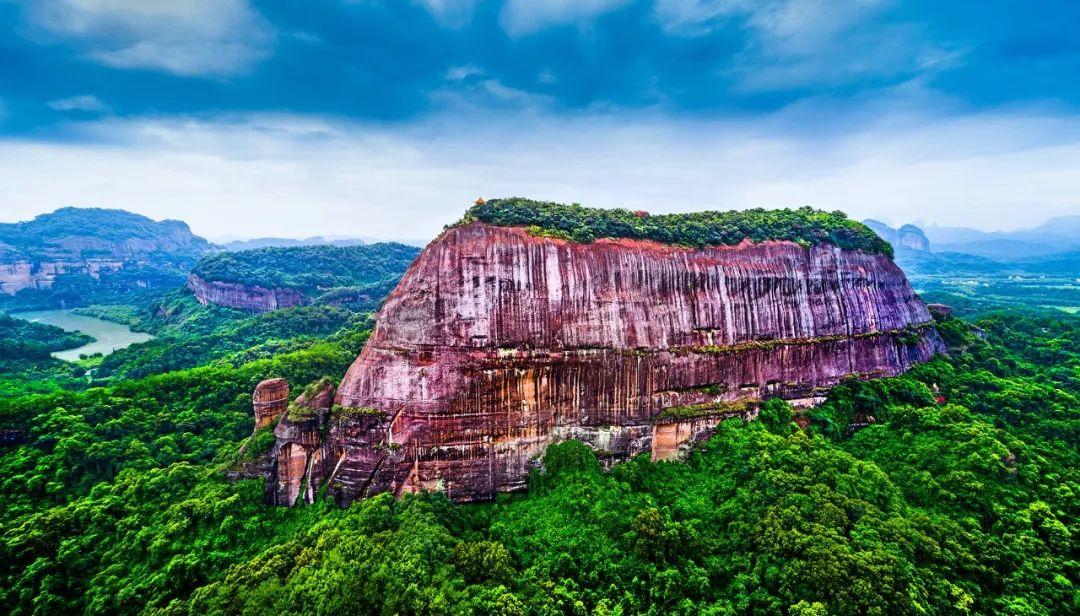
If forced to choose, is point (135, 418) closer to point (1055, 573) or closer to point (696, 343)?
point (696, 343)

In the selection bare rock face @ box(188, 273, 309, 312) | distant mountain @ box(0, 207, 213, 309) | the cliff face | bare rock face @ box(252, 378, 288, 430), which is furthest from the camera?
distant mountain @ box(0, 207, 213, 309)

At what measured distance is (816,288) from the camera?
3019cm

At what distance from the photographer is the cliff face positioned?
→ 2288 centimetres

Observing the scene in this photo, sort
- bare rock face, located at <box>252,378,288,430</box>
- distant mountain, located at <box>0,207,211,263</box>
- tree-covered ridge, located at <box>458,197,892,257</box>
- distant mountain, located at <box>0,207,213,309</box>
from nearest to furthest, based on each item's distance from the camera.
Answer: bare rock face, located at <box>252,378,288,430</box> → tree-covered ridge, located at <box>458,197,892,257</box> → distant mountain, located at <box>0,207,213,309</box> → distant mountain, located at <box>0,207,211,263</box>

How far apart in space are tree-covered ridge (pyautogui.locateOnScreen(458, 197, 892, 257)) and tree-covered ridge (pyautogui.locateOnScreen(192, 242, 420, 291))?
7343 cm

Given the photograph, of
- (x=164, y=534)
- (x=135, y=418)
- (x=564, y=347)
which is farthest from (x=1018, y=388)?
(x=135, y=418)

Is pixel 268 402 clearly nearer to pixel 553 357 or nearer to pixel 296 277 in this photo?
pixel 553 357

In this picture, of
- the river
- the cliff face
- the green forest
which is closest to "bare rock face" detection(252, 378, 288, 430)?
the green forest

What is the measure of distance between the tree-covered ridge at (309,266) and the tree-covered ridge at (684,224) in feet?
241

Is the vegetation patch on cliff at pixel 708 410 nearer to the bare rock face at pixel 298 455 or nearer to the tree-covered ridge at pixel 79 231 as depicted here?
the bare rock face at pixel 298 455

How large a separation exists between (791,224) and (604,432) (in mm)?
18930

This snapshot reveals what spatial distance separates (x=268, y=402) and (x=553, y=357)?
15.2m

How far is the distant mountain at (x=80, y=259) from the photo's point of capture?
115250mm

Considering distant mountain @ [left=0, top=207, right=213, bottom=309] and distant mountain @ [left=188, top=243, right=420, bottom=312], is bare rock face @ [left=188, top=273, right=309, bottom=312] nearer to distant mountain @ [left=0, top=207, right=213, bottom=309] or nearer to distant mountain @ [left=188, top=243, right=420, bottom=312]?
distant mountain @ [left=188, top=243, right=420, bottom=312]
